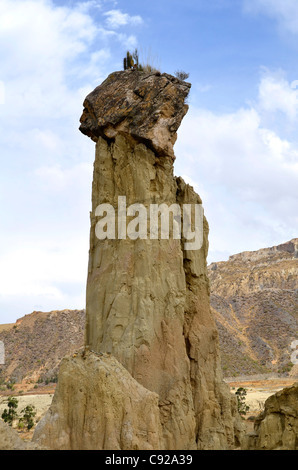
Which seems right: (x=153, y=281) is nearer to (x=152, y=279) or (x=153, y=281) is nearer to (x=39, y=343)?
(x=152, y=279)

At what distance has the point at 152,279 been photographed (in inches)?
595

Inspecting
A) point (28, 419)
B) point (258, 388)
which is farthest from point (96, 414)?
point (258, 388)

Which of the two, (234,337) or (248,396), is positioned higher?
(234,337)

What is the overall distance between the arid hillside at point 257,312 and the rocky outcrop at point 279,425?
48442 millimetres

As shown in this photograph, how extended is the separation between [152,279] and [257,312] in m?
64.7

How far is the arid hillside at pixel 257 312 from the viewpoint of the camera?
64.6 metres

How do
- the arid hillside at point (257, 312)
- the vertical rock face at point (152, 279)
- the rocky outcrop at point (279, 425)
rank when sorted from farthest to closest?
the arid hillside at point (257, 312) < the vertical rock face at point (152, 279) < the rocky outcrop at point (279, 425)

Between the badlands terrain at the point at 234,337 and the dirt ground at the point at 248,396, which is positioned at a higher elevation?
the badlands terrain at the point at 234,337

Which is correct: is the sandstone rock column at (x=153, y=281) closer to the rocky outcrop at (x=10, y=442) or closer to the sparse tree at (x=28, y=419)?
the rocky outcrop at (x=10, y=442)

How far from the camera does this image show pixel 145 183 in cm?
1595

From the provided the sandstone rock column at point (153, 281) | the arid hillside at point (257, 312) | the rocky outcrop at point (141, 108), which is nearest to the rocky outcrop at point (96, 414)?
the sandstone rock column at point (153, 281)

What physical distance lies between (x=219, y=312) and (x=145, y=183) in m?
62.5

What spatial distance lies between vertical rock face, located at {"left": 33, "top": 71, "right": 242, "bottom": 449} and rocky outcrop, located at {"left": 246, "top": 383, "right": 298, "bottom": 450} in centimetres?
256

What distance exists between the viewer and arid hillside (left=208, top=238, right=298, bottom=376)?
2542 inches
